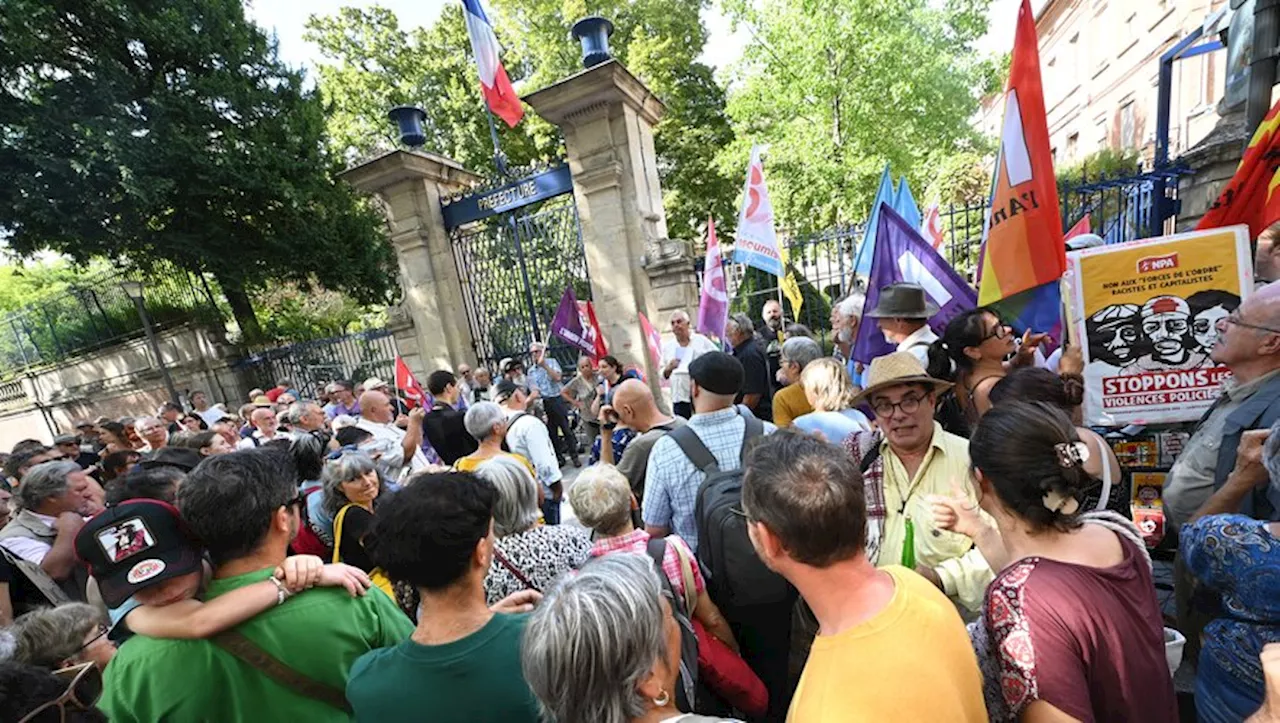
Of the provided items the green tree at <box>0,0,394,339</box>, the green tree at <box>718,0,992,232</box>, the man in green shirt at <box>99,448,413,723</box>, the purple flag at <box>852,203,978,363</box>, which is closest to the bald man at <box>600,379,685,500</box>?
the man in green shirt at <box>99,448,413,723</box>

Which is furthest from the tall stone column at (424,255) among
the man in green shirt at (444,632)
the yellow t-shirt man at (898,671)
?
the yellow t-shirt man at (898,671)

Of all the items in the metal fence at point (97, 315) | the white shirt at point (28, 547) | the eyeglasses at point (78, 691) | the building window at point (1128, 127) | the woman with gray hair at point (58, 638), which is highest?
the building window at point (1128, 127)

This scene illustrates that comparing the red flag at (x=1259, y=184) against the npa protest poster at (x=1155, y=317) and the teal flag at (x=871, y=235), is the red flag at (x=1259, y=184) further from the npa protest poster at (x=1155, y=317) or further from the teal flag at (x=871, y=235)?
the teal flag at (x=871, y=235)

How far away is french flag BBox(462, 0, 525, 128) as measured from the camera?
7492mm

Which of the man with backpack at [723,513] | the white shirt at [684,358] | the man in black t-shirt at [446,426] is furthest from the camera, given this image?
the white shirt at [684,358]

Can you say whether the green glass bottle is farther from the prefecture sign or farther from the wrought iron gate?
the prefecture sign

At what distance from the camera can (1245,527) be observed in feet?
4.52

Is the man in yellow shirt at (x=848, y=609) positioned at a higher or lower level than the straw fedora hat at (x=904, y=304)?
lower

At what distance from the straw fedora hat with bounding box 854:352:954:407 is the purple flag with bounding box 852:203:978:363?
5.12ft

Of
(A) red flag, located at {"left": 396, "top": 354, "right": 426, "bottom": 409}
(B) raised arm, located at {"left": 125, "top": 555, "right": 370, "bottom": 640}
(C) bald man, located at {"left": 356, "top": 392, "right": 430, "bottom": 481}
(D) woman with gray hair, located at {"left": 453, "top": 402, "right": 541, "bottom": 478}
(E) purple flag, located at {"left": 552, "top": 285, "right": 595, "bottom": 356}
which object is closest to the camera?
(B) raised arm, located at {"left": 125, "top": 555, "right": 370, "bottom": 640}

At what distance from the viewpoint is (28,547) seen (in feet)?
9.30

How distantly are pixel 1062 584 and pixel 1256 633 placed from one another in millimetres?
712

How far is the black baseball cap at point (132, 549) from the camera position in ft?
4.55

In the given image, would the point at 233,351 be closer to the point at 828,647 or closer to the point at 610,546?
the point at 610,546
